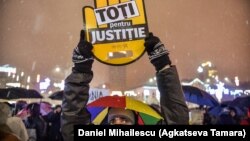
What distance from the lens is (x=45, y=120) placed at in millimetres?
4328

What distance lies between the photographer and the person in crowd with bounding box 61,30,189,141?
1264 millimetres

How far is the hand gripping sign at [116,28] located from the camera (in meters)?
1.78

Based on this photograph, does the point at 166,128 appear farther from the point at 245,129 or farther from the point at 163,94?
the point at 245,129

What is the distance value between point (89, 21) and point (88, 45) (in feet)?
1.68

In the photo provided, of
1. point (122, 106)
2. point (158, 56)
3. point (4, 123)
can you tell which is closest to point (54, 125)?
point (4, 123)

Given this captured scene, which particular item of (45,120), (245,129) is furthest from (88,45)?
(45,120)

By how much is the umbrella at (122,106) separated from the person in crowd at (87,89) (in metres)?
0.13

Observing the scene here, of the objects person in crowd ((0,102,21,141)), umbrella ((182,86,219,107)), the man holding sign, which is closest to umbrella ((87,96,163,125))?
the man holding sign

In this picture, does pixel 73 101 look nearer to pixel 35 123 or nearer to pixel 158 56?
pixel 158 56

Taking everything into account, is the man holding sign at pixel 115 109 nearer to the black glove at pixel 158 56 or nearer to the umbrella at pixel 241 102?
the black glove at pixel 158 56

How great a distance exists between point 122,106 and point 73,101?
266mm

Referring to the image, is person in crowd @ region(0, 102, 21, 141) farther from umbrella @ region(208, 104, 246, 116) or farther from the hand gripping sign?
umbrella @ region(208, 104, 246, 116)

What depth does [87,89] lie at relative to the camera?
1.30m

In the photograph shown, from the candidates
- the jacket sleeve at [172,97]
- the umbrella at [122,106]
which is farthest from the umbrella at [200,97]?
the jacket sleeve at [172,97]
